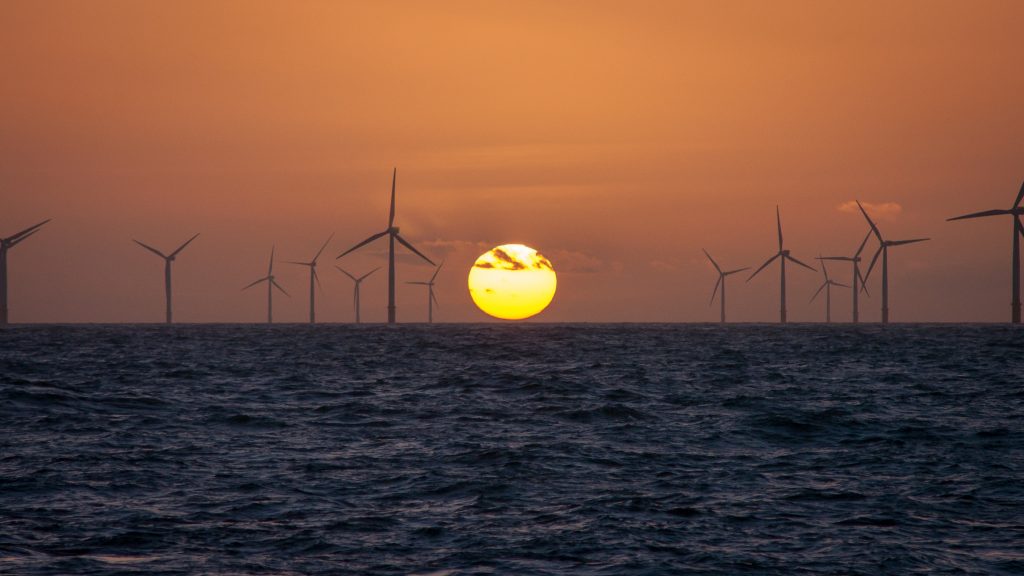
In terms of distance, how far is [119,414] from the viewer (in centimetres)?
4403

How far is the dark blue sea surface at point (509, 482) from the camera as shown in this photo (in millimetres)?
19734

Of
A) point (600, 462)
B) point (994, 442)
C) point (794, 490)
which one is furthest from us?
point (994, 442)

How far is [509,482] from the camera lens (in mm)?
27328

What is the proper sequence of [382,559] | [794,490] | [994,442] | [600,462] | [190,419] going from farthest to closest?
[190,419] → [994,442] → [600,462] → [794,490] → [382,559]

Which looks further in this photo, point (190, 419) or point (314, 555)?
point (190, 419)

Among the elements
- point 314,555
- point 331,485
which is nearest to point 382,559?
point 314,555

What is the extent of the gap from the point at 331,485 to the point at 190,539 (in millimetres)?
6420

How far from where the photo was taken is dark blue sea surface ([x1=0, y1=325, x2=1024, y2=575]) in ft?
64.7

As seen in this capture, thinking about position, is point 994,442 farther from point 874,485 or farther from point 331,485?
point 331,485

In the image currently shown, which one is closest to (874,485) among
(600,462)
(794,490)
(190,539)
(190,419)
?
(794,490)

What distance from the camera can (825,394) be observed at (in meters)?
56.4

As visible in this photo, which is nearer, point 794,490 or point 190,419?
point 794,490

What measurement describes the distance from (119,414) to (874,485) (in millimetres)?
30017

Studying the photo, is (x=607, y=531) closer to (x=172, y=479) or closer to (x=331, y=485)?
(x=331, y=485)
